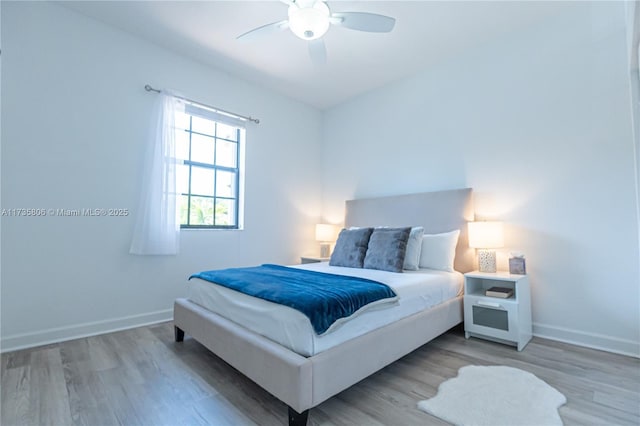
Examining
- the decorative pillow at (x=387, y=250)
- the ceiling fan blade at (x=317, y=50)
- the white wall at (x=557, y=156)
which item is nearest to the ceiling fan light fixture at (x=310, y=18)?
the ceiling fan blade at (x=317, y=50)

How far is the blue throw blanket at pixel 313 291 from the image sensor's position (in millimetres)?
1587

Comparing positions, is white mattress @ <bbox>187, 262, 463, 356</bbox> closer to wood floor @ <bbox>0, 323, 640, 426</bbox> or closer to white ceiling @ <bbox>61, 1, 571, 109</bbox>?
wood floor @ <bbox>0, 323, 640, 426</bbox>

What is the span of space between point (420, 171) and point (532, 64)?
1482 mm

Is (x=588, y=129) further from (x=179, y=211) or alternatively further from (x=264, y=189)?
(x=179, y=211)

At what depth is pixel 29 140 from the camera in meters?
2.53

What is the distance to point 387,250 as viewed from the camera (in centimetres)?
291

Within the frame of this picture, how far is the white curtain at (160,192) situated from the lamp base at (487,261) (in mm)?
3142

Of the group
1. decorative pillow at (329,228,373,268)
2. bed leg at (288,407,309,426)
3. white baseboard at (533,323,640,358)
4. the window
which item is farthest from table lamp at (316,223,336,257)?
bed leg at (288,407,309,426)

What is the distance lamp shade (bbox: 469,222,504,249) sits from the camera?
9.11 feet

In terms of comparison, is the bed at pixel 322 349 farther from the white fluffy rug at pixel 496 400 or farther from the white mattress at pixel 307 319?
the white fluffy rug at pixel 496 400

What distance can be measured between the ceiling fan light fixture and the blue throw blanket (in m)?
1.80

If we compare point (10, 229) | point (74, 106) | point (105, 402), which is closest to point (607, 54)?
point (105, 402)

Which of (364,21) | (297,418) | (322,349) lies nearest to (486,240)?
(322,349)

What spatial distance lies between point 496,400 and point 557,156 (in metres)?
2.23
